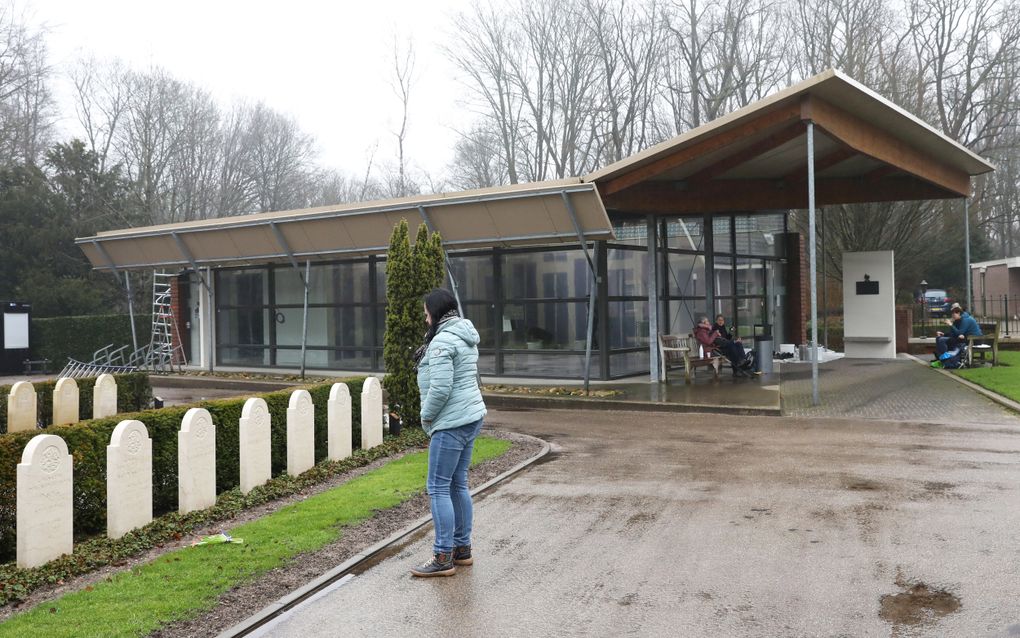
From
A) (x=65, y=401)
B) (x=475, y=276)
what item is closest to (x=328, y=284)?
(x=475, y=276)

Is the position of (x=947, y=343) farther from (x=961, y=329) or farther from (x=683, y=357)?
(x=683, y=357)

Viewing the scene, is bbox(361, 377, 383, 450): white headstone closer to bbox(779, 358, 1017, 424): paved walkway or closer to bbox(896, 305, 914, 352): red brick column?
bbox(779, 358, 1017, 424): paved walkway

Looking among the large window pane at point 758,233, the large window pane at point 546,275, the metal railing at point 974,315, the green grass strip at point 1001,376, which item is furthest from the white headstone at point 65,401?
the metal railing at point 974,315

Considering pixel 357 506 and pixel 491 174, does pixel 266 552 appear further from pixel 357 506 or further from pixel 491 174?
pixel 491 174

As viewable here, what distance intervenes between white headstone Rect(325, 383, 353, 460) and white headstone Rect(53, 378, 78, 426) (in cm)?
604

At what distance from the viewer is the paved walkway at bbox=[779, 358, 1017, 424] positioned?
45.0 ft

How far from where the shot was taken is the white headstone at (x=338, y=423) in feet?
33.9

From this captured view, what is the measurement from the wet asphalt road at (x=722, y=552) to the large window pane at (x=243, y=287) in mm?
16472

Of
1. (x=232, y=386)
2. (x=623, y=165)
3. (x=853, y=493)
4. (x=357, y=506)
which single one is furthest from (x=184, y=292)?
(x=853, y=493)

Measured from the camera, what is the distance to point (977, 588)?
550 cm

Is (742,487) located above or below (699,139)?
below

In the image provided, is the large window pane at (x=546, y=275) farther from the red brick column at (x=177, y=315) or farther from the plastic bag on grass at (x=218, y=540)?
the plastic bag on grass at (x=218, y=540)

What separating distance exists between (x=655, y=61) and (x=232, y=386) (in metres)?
25.7

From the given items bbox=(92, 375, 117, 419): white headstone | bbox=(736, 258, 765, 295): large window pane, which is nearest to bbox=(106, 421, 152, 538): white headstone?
bbox=(92, 375, 117, 419): white headstone
